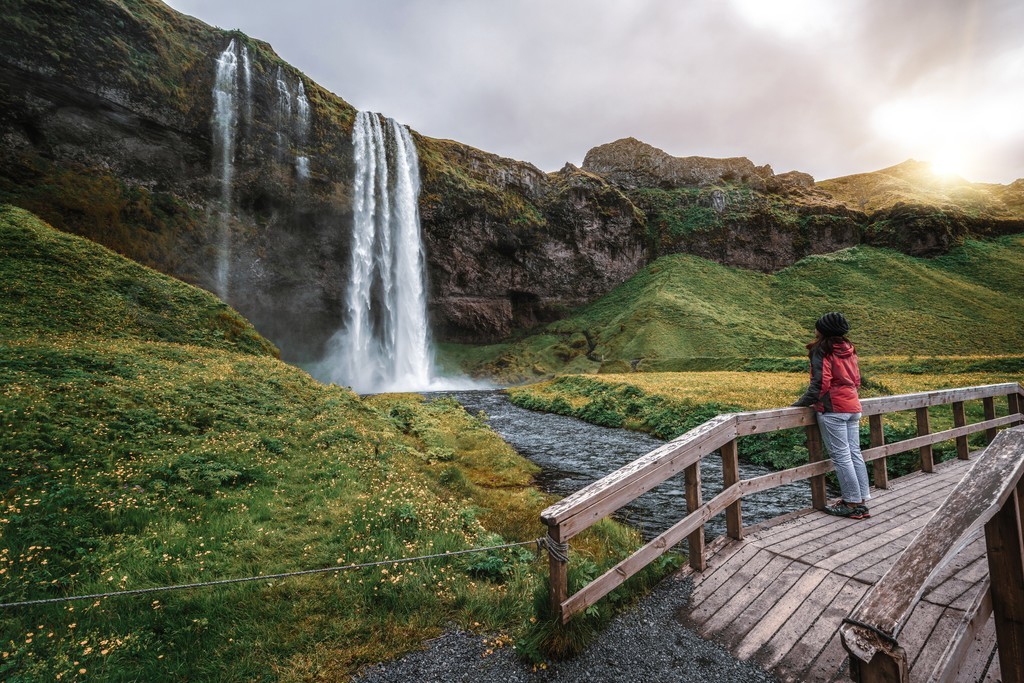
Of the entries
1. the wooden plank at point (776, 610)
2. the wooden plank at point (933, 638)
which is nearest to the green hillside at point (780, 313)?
the wooden plank at point (776, 610)

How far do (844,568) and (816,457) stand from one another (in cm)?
206

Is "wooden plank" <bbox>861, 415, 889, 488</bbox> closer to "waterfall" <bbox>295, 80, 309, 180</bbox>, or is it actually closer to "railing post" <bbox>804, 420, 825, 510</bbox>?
"railing post" <bbox>804, 420, 825, 510</bbox>

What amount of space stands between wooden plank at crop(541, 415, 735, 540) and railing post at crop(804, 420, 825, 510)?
1.95 m

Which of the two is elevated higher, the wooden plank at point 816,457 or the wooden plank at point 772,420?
the wooden plank at point 772,420

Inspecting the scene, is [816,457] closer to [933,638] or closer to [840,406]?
[840,406]

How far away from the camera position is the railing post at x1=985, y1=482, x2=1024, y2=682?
8.43 feet

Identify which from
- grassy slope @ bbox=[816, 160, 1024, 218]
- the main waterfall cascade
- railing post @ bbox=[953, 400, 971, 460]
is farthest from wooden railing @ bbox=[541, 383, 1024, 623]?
grassy slope @ bbox=[816, 160, 1024, 218]

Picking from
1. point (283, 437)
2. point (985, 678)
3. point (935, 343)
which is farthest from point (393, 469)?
point (935, 343)

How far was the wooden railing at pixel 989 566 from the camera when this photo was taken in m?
1.84

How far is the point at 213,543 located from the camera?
20.0 feet

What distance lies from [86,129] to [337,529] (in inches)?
1910

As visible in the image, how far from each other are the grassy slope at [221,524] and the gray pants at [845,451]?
353 centimetres

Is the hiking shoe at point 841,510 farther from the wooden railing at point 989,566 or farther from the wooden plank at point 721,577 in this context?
the wooden railing at point 989,566

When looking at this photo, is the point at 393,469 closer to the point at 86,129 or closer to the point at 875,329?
the point at 86,129
